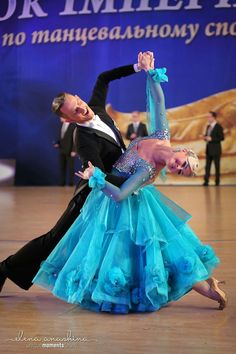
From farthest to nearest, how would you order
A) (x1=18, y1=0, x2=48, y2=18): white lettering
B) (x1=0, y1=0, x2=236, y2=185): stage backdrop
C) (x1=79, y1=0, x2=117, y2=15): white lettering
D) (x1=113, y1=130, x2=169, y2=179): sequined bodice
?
(x1=18, y1=0, x2=48, y2=18): white lettering, (x1=79, y1=0, x2=117, y2=15): white lettering, (x1=0, y1=0, x2=236, y2=185): stage backdrop, (x1=113, y1=130, x2=169, y2=179): sequined bodice

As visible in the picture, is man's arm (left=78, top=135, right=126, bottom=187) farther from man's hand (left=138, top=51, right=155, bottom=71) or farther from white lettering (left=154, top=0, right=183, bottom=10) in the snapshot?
white lettering (left=154, top=0, right=183, bottom=10)

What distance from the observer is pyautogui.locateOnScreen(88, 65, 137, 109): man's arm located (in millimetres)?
3178

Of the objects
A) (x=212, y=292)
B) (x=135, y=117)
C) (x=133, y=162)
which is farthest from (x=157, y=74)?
(x=135, y=117)

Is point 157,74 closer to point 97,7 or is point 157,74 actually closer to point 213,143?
point 213,143

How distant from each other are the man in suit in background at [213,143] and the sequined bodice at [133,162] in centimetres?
865

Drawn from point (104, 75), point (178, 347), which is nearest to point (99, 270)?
point (178, 347)

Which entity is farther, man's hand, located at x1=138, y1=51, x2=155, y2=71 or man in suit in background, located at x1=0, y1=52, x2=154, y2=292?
man's hand, located at x1=138, y1=51, x2=155, y2=71

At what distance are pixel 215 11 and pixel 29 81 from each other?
4130 mm

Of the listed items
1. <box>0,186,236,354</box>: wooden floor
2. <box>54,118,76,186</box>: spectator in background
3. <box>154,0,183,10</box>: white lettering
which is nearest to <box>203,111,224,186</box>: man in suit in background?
<box>154,0,183,10</box>: white lettering

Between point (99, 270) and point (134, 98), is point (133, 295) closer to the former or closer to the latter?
point (99, 270)

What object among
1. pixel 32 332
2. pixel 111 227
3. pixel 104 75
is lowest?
pixel 32 332

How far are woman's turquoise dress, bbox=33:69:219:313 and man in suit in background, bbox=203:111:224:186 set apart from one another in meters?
8.64

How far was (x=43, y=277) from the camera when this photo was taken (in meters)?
3.04

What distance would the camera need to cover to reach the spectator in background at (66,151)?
1175cm
